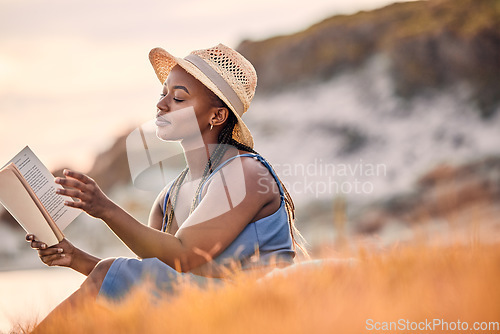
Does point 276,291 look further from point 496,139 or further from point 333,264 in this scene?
point 496,139

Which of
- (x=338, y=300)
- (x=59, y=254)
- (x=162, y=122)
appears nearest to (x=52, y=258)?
(x=59, y=254)

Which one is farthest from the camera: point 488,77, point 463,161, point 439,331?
point 488,77

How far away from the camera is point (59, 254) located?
264cm

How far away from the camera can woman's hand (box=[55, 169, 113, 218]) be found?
209 centimetres

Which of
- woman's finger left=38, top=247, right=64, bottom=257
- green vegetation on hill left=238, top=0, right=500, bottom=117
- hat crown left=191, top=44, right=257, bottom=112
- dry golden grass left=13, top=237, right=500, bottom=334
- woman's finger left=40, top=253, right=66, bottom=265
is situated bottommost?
green vegetation on hill left=238, top=0, right=500, bottom=117

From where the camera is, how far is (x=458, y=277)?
1548 millimetres

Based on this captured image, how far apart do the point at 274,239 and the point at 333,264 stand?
2.89 ft

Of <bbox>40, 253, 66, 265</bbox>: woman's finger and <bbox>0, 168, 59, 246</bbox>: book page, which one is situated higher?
<bbox>0, 168, 59, 246</bbox>: book page

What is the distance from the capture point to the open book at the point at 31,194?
7.39 feet

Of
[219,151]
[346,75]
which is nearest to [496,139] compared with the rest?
[346,75]

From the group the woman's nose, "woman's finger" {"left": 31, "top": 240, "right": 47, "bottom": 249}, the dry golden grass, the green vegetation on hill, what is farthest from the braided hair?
the green vegetation on hill

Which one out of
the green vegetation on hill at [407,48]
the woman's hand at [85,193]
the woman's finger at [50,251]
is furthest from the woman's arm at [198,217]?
the green vegetation on hill at [407,48]

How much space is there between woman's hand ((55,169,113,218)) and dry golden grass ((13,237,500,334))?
393 millimetres

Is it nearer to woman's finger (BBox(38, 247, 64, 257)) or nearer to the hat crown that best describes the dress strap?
the hat crown
